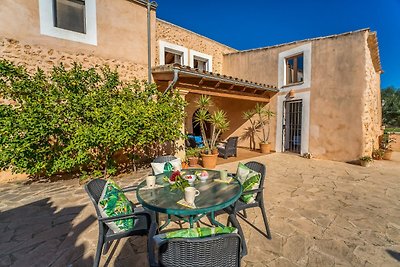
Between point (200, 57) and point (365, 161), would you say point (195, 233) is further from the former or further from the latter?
point (200, 57)

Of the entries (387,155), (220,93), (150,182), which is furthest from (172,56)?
(387,155)

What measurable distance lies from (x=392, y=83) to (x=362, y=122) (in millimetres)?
34051

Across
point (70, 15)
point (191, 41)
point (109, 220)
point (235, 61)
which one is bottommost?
point (109, 220)

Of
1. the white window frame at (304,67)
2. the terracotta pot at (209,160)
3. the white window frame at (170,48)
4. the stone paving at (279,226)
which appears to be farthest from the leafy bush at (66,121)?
the white window frame at (304,67)

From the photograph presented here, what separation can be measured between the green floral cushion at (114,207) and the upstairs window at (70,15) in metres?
6.10

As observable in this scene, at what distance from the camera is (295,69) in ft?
31.1

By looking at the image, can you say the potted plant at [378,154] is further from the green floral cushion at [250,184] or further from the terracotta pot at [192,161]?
the green floral cushion at [250,184]

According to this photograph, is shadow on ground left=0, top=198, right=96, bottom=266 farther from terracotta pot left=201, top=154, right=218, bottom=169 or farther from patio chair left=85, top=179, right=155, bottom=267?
terracotta pot left=201, top=154, right=218, bottom=169

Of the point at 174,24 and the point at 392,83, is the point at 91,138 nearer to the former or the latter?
the point at 174,24

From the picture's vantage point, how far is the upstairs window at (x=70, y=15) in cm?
590

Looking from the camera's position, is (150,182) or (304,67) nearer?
(150,182)

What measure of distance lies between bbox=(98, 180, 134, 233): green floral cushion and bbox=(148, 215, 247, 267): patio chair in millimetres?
1050

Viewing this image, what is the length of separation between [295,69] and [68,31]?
30.1ft

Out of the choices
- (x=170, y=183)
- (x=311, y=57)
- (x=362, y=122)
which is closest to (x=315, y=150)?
(x=362, y=122)
